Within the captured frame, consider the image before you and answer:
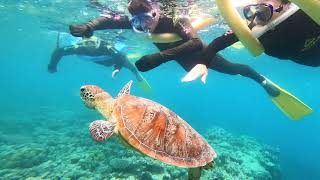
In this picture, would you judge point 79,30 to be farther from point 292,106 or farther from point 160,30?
point 292,106

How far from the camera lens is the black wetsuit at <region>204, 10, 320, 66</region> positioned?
353cm

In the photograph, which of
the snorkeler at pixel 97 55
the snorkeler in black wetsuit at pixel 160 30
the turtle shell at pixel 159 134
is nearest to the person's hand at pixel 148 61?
the snorkeler in black wetsuit at pixel 160 30

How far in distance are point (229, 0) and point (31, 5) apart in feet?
71.8

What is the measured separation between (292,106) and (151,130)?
2.77 metres

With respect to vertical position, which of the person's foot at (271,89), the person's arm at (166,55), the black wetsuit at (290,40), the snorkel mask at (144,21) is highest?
the black wetsuit at (290,40)

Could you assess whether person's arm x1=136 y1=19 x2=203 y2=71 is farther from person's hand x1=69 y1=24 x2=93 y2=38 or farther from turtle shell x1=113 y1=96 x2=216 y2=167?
person's hand x1=69 y1=24 x2=93 y2=38

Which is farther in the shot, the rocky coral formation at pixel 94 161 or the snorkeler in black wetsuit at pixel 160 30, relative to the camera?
the rocky coral formation at pixel 94 161

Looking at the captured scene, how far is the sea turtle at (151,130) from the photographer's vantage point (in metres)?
4.60

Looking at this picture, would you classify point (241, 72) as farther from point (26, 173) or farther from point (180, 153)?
point (26, 173)

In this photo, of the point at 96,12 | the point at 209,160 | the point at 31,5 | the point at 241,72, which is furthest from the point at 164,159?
the point at 31,5

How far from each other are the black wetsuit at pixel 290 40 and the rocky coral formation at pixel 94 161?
405 centimetres

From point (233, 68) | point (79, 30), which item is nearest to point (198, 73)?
point (79, 30)

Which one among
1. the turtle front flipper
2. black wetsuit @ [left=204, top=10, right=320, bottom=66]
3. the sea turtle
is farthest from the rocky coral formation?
black wetsuit @ [left=204, top=10, right=320, bottom=66]

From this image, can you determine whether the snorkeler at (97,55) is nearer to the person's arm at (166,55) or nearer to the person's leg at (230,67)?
the person's leg at (230,67)
